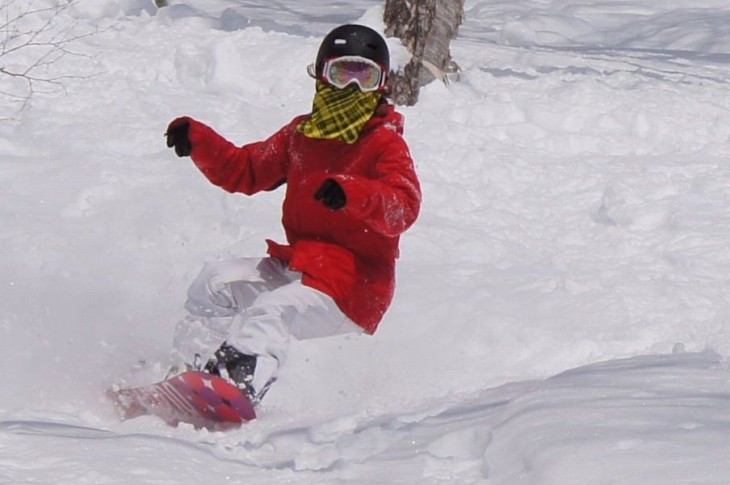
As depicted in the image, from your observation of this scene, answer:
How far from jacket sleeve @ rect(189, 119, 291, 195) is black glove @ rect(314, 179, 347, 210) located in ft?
2.96

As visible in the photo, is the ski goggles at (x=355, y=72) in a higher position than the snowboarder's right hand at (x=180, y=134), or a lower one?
higher

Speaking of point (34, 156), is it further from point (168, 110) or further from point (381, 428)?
point (381, 428)

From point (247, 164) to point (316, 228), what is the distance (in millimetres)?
454

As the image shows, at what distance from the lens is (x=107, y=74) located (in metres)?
8.53

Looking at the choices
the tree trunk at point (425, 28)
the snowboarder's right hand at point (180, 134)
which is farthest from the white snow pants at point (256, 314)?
the tree trunk at point (425, 28)

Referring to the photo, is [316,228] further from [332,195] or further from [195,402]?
[195,402]

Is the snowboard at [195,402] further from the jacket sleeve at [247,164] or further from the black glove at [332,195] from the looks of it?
the jacket sleeve at [247,164]

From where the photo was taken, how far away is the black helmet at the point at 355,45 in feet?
16.0

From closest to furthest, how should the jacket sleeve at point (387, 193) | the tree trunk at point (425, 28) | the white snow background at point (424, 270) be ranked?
the white snow background at point (424, 270)
the jacket sleeve at point (387, 193)
the tree trunk at point (425, 28)

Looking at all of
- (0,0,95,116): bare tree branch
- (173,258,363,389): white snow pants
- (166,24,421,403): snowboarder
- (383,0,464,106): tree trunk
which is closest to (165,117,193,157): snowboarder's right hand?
(166,24,421,403): snowboarder

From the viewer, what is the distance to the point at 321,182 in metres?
4.93

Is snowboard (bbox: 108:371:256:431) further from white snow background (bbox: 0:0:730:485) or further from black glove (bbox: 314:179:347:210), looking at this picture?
black glove (bbox: 314:179:347:210)

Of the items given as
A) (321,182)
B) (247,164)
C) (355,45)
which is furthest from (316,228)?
(355,45)

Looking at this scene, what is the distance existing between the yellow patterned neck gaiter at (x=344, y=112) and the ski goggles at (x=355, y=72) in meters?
0.03
